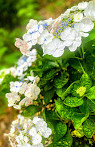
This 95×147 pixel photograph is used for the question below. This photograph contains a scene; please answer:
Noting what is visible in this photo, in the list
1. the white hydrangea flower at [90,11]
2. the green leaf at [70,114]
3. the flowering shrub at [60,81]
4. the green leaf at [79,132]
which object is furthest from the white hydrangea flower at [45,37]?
the green leaf at [79,132]

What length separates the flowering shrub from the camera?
0.72 meters

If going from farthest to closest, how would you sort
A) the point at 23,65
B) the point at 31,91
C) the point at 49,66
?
the point at 23,65, the point at 49,66, the point at 31,91

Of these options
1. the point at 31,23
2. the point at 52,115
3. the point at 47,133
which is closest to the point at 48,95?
the point at 52,115

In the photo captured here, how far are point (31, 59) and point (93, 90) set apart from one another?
1.25ft

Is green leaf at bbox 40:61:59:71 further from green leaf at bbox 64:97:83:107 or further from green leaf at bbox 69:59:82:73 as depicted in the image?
green leaf at bbox 64:97:83:107

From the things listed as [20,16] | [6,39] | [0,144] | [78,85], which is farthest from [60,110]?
[20,16]

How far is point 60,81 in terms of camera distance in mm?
892

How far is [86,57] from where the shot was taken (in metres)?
0.88

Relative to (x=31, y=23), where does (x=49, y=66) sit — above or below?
below

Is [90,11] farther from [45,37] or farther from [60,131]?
[60,131]

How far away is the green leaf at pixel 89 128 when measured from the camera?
75 centimetres

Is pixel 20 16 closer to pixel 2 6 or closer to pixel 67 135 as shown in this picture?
pixel 2 6

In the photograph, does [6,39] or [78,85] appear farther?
[6,39]

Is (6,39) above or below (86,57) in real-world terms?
above
